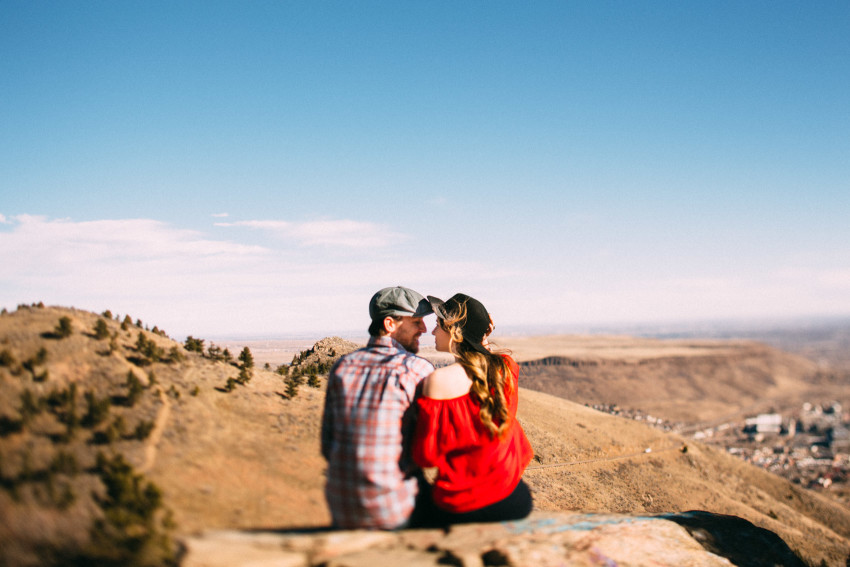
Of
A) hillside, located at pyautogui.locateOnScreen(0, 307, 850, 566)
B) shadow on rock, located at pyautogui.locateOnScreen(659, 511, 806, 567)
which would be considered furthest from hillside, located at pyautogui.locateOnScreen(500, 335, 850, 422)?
hillside, located at pyautogui.locateOnScreen(0, 307, 850, 566)

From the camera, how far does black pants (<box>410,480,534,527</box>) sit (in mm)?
5309

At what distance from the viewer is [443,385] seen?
502 cm

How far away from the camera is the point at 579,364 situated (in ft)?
226

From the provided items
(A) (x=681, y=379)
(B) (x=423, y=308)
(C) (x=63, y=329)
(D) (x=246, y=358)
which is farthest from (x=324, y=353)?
(A) (x=681, y=379)

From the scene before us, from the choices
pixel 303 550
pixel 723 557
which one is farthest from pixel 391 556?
pixel 723 557

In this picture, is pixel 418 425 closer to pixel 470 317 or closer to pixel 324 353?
pixel 470 317

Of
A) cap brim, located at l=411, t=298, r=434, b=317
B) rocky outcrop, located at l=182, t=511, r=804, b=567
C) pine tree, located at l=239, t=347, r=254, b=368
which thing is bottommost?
rocky outcrop, located at l=182, t=511, r=804, b=567

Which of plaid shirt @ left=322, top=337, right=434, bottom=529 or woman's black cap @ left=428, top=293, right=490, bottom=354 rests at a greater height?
woman's black cap @ left=428, top=293, right=490, bottom=354

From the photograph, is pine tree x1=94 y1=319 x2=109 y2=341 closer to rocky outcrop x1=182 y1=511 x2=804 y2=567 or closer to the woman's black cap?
rocky outcrop x1=182 y1=511 x2=804 y2=567

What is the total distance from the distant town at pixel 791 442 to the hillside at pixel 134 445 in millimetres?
30500

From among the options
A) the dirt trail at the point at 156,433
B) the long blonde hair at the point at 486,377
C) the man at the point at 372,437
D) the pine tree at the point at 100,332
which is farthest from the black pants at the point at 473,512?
the pine tree at the point at 100,332

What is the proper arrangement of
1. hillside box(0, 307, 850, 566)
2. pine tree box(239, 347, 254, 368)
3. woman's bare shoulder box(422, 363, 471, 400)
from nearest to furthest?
hillside box(0, 307, 850, 566), woman's bare shoulder box(422, 363, 471, 400), pine tree box(239, 347, 254, 368)

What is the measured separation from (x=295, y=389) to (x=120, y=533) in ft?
17.5

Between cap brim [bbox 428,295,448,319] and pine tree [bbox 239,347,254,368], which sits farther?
pine tree [bbox 239,347,254,368]
